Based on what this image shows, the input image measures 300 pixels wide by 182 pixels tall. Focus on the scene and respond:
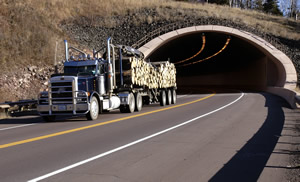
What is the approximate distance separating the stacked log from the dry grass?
12.0 meters

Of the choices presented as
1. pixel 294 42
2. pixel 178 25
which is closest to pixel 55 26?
pixel 178 25

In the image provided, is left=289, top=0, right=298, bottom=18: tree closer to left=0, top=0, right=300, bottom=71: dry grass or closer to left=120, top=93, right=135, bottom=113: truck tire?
left=0, top=0, right=300, bottom=71: dry grass

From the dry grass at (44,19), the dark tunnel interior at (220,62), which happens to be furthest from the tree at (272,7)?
the dry grass at (44,19)

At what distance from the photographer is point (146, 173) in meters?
6.95

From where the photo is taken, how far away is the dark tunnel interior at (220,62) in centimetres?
4422

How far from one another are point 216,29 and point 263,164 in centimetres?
3494

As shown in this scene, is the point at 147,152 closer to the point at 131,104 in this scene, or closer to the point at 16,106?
the point at 131,104

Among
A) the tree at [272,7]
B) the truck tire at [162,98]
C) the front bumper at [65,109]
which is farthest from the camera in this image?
the tree at [272,7]

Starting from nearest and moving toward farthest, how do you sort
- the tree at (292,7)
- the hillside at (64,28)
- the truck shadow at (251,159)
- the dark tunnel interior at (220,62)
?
the truck shadow at (251,159), the hillside at (64,28), the dark tunnel interior at (220,62), the tree at (292,7)

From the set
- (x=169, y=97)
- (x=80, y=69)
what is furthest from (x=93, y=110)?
(x=169, y=97)

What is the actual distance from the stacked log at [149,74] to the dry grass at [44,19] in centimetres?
1196

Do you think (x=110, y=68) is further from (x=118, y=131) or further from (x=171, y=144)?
(x=171, y=144)

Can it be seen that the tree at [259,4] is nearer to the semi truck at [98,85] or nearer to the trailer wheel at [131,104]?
the semi truck at [98,85]

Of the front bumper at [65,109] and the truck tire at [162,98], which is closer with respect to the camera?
the front bumper at [65,109]
